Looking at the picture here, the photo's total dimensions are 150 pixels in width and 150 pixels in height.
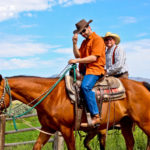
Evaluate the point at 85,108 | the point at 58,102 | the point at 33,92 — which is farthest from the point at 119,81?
the point at 33,92

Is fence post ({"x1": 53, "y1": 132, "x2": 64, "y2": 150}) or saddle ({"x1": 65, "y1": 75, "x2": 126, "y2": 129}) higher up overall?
saddle ({"x1": 65, "y1": 75, "x2": 126, "y2": 129})

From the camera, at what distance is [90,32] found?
5.69 m

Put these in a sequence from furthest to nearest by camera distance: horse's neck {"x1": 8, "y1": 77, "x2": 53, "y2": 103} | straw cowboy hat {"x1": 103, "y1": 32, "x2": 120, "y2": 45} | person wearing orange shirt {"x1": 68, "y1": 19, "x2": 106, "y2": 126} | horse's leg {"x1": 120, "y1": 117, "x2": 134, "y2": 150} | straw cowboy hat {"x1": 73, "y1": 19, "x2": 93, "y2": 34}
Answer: straw cowboy hat {"x1": 103, "y1": 32, "x2": 120, "y2": 45}, horse's leg {"x1": 120, "y1": 117, "x2": 134, "y2": 150}, straw cowboy hat {"x1": 73, "y1": 19, "x2": 93, "y2": 34}, person wearing orange shirt {"x1": 68, "y1": 19, "x2": 106, "y2": 126}, horse's neck {"x1": 8, "y1": 77, "x2": 53, "y2": 103}

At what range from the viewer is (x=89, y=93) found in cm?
535

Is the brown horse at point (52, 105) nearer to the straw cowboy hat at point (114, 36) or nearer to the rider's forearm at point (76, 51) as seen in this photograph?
the rider's forearm at point (76, 51)

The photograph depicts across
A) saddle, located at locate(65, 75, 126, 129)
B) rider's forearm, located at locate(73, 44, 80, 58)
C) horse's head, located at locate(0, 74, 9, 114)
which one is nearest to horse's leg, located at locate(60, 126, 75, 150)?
saddle, located at locate(65, 75, 126, 129)

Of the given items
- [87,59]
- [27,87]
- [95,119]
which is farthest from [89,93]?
Result: [27,87]

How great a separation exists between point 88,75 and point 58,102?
2.51ft

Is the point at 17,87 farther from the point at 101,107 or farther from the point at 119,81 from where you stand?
the point at 119,81

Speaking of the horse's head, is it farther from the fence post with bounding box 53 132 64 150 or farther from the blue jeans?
the fence post with bounding box 53 132 64 150

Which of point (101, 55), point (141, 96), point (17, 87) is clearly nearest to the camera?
point (17, 87)

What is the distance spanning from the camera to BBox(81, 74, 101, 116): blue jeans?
5.32 metres

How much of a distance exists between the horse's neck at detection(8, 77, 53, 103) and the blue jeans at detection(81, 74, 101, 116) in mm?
702

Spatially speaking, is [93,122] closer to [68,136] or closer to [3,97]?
[68,136]
